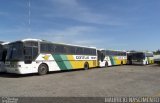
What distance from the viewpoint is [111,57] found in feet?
107

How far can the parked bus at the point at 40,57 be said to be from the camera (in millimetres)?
15766

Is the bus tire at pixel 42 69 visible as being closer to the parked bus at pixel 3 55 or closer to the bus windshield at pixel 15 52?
the bus windshield at pixel 15 52

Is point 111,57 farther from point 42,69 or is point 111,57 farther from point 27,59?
point 27,59

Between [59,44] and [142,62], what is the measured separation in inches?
833

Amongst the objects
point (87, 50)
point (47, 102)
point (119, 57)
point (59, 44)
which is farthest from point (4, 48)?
point (119, 57)

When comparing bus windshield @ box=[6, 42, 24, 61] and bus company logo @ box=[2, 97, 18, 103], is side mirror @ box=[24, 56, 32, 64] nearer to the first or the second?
Answer: bus windshield @ box=[6, 42, 24, 61]

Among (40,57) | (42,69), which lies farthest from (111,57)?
(40,57)

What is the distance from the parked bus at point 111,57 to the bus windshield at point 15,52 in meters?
14.7

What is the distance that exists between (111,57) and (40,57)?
689 inches

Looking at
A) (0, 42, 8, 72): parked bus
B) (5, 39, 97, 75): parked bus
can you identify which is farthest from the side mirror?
(0, 42, 8, 72): parked bus

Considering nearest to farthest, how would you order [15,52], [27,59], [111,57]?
[27,59] → [15,52] → [111,57]

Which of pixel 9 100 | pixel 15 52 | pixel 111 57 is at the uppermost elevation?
pixel 15 52

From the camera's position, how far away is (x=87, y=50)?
24938mm

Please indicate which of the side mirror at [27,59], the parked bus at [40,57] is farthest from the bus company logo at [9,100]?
the side mirror at [27,59]
